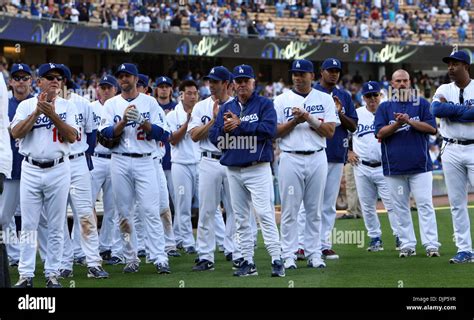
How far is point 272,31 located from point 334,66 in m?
28.5

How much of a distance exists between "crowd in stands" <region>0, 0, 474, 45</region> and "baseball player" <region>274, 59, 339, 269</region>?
20.7 m

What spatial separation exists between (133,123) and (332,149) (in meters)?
2.29

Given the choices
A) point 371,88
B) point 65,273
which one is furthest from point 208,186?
point 371,88

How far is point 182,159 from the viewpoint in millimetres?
12625

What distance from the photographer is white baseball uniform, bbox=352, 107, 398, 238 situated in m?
12.3

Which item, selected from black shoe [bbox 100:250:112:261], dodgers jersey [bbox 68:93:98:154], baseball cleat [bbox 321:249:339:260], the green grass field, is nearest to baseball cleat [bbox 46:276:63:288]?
the green grass field

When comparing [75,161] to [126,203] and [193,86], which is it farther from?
[193,86]

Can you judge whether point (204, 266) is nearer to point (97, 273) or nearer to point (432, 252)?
point (97, 273)

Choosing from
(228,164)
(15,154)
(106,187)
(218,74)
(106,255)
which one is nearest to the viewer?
(228,164)

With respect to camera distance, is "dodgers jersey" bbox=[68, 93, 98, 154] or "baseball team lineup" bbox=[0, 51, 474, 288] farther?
"dodgers jersey" bbox=[68, 93, 98, 154]

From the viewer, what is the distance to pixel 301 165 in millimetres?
10062

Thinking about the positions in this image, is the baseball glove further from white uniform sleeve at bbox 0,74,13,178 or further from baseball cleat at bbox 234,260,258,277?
white uniform sleeve at bbox 0,74,13,178

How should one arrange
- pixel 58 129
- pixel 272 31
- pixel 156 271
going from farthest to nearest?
pixel 272 31 < pixel 156 271 < pixel 58 129
